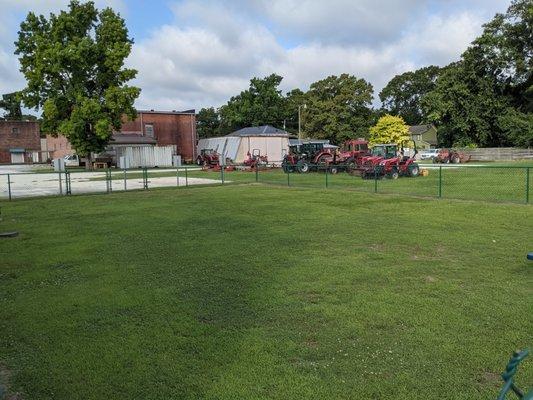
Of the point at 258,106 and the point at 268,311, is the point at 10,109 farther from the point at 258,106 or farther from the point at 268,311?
the point at 268,311

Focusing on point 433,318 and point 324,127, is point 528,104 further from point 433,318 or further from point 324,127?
point 433,318

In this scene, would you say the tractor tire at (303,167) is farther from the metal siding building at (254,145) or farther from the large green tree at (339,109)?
the large green tree at (339,109)

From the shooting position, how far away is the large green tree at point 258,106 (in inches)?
3521

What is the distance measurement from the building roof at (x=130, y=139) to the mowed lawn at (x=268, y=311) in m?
51.7

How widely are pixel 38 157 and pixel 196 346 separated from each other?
91.9m

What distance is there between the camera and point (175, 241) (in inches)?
443

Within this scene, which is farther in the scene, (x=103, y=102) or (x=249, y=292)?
(x=103, y=102)

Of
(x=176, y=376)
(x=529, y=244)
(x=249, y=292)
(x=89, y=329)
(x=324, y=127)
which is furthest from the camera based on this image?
(x=324, y=127)

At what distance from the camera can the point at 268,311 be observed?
6.32 m

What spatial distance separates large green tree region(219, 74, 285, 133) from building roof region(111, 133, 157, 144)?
85.5ft

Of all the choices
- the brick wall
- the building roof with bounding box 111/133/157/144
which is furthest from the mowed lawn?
the brick wall

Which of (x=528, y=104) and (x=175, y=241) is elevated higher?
(x=528, y=104)

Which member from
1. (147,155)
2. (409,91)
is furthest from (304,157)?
(409,91)

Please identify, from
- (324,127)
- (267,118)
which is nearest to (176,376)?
(324,127)
